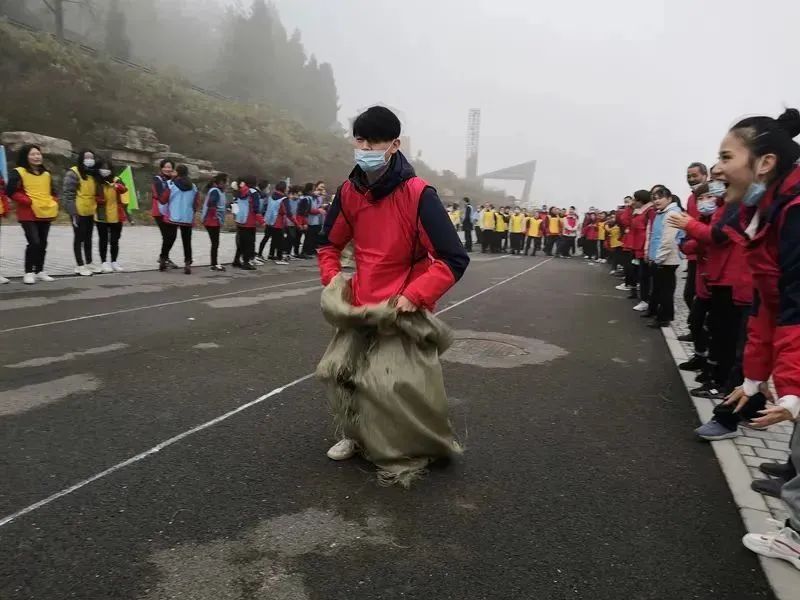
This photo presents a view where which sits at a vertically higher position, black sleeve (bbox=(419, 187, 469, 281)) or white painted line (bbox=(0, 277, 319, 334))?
black sleeve (bbox=(419, 187, 469, 281))

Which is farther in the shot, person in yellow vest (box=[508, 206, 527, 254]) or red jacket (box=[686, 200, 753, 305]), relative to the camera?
person in yellow vest (box=[508, 206, 527, 254])

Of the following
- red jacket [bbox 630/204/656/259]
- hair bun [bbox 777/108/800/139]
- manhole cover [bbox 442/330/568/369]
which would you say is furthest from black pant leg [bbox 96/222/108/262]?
hair bun [bbox 777/108/800/139]

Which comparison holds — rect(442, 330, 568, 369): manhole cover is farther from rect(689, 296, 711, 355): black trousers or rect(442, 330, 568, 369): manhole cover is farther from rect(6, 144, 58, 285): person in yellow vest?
rect(6, 144, 58, 285): person in yellow vest

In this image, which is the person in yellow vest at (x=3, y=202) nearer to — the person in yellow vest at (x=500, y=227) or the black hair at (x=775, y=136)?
the black hair at (x=775, y=136)

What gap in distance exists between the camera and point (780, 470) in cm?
371

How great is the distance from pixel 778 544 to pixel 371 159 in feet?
9.31

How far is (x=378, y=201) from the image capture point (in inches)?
136

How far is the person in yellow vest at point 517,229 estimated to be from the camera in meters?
26.1

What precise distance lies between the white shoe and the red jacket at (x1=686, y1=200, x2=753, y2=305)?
3.25 meters

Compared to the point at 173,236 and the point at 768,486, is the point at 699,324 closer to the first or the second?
the point at 768,486

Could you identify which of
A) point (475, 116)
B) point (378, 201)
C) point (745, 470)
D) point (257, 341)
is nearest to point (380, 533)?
point (378, 201)

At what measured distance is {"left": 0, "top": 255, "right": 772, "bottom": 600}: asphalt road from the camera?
2562 millimetres

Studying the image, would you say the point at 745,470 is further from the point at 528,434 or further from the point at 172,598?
the point at 172,598

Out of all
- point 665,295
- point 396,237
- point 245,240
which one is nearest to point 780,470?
point 396,237
